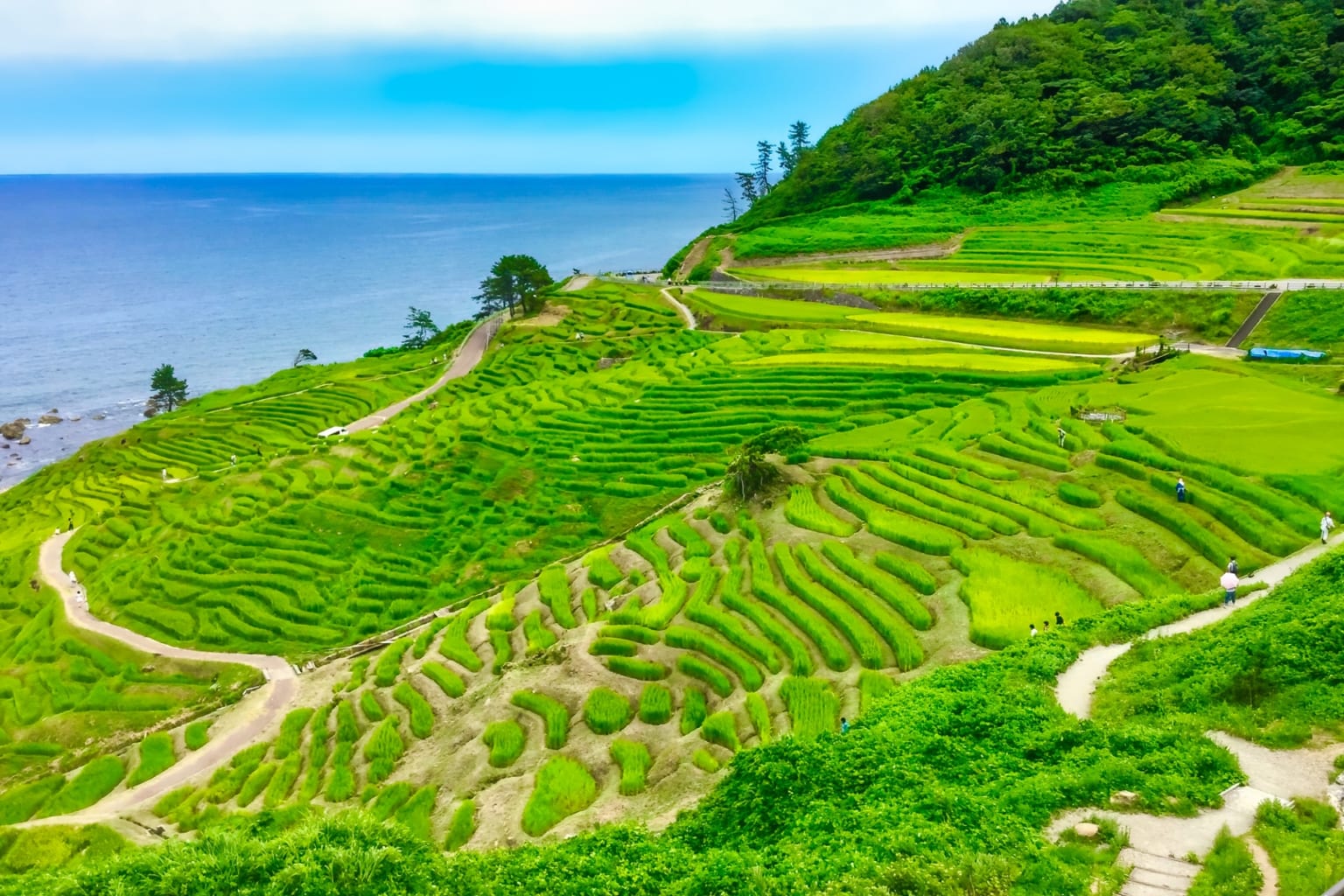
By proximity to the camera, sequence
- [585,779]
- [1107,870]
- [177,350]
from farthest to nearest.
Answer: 1. [177,350]
2. [585,779]
3. [1107,870]

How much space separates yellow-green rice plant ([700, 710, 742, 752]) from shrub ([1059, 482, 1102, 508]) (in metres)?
17.0

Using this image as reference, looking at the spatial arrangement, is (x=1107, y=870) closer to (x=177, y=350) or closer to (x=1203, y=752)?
(x=1203, y=752)

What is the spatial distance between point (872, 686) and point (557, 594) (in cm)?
1460

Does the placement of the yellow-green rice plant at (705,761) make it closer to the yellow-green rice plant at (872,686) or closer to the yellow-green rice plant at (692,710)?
the yellow-green rice plant at (692,710)

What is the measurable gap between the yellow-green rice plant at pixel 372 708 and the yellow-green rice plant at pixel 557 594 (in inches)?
268

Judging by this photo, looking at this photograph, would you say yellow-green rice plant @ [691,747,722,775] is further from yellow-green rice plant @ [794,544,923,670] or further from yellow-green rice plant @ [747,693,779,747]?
yellow-green rice plant @ [794,544,923,670]

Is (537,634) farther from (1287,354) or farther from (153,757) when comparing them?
(1287,354)

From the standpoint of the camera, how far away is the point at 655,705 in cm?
2388

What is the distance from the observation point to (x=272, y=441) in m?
65.1

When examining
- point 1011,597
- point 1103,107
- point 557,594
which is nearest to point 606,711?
point 557,594

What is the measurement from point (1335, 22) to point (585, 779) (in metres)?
118

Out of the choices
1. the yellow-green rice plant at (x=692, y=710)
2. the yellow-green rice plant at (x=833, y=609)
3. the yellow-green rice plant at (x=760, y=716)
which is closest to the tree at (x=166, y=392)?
the yellow-green rice plant at (x=833, y=609)

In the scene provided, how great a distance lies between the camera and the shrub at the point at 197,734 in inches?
1190

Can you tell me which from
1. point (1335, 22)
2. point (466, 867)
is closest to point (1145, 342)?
point (466, 867)
